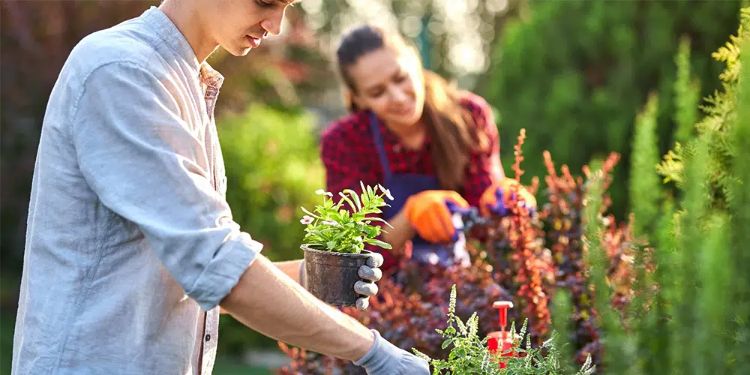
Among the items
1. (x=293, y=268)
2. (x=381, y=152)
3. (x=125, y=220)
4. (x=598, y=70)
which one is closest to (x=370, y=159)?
(x=381, y=152)

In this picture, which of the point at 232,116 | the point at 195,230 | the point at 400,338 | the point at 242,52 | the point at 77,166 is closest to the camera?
the point at 195,230

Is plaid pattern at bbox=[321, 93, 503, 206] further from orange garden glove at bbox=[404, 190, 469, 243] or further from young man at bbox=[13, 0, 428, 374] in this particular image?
young man at bbox=[13, 0, 428, 374]

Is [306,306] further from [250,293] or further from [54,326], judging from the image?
[54,326]

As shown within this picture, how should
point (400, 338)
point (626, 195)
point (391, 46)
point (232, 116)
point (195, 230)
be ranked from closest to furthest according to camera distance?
1. point (195, 230)
2. point (400, 338)
3. point (391, 46)
4. point (626, 195)
5. point (232, 116)

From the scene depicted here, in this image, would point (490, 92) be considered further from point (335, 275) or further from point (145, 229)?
point (145, 229)

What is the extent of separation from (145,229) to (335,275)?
58 centimetres

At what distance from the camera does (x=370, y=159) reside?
166 inches

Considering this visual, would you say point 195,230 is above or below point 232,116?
below

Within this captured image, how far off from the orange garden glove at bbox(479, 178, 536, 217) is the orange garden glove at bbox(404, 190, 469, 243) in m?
0.12

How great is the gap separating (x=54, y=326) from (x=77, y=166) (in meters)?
0.30

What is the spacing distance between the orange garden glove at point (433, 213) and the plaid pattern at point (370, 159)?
0.28 metres

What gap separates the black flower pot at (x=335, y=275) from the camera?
2.37m

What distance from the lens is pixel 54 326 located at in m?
2.06

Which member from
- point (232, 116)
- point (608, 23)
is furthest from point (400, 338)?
point (232, 116)
